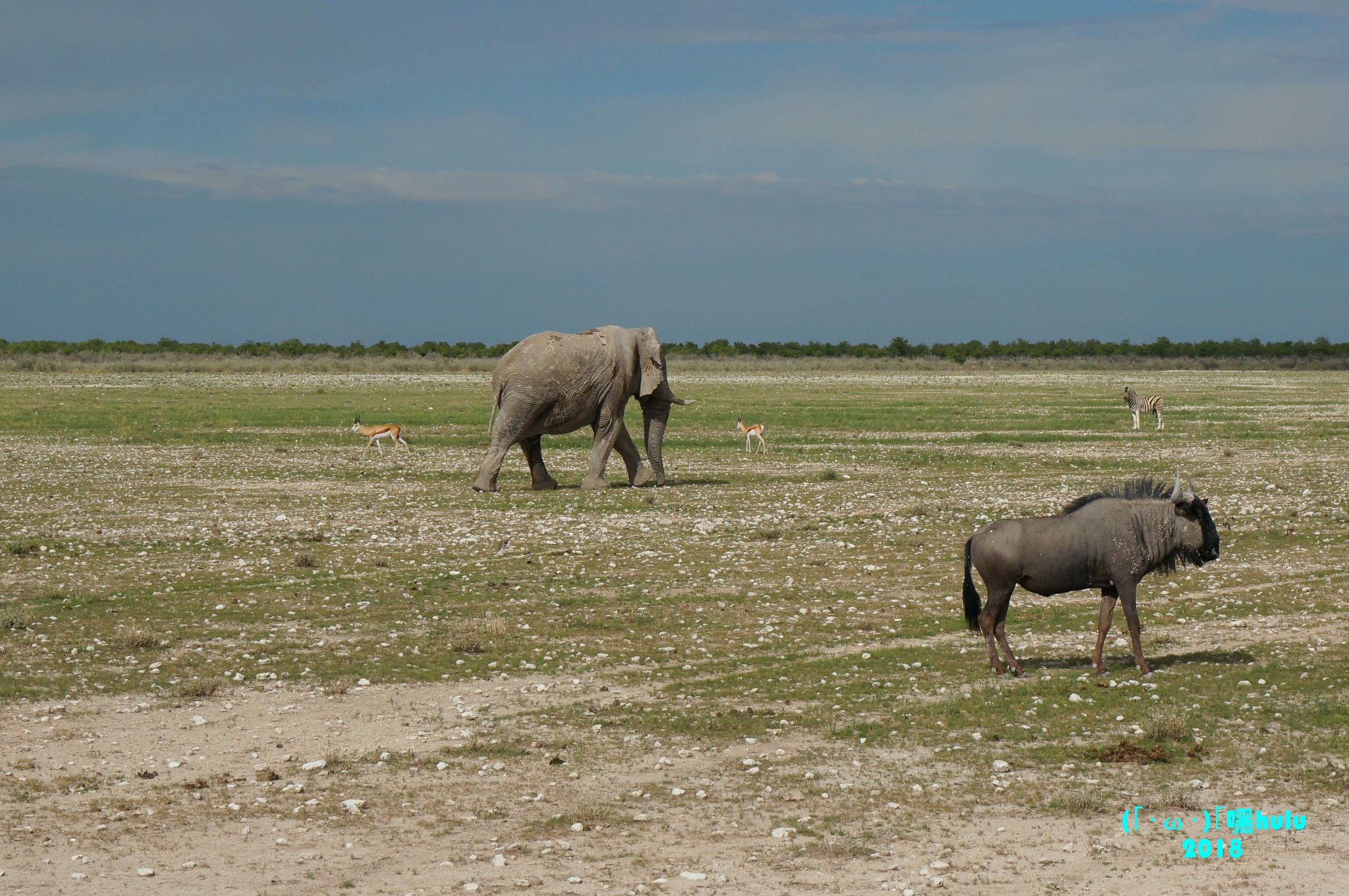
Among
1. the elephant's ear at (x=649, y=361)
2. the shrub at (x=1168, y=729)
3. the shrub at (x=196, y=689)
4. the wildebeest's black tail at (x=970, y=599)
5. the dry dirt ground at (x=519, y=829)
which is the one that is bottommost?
the dry dirt ground at (x=519, y=829)

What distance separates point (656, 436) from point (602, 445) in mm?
1344

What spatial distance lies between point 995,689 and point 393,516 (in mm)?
15179

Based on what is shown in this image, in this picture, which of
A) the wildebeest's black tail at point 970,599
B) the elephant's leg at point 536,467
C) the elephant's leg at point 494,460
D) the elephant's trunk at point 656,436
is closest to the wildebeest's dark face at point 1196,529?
the wildebeest's black tail at point 970,599

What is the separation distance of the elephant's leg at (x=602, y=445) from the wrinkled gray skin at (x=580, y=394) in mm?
15

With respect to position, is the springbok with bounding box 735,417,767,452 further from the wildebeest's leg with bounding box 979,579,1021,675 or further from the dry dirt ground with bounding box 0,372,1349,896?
the wildebeest's leg with bounding box 979,579,1021,675

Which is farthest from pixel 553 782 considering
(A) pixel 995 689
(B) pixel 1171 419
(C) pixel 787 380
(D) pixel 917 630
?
(C) pixel 787 380

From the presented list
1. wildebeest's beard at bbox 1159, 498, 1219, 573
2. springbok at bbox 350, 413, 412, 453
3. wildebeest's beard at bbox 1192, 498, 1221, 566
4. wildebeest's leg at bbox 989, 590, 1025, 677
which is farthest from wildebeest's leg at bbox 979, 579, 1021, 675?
springbok at bbox 350, 413, 412, 453

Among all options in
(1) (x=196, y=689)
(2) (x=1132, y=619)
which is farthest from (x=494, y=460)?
(2) (x=1132, y=619)

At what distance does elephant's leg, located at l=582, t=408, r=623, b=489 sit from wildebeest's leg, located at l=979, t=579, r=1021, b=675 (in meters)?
17.4

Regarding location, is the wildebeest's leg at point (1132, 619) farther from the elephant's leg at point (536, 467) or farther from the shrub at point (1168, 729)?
the elephant's leg at point (536, 467)

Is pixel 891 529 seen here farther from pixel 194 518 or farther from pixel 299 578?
pixel 194 518

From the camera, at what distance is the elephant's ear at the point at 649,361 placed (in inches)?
1225

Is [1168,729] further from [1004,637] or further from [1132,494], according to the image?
[1132,494]

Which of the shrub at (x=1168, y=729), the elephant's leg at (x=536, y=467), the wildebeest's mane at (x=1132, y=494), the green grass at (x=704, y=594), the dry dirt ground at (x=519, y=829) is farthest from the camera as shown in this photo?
the elephant's leg at (x=536, y=467)
